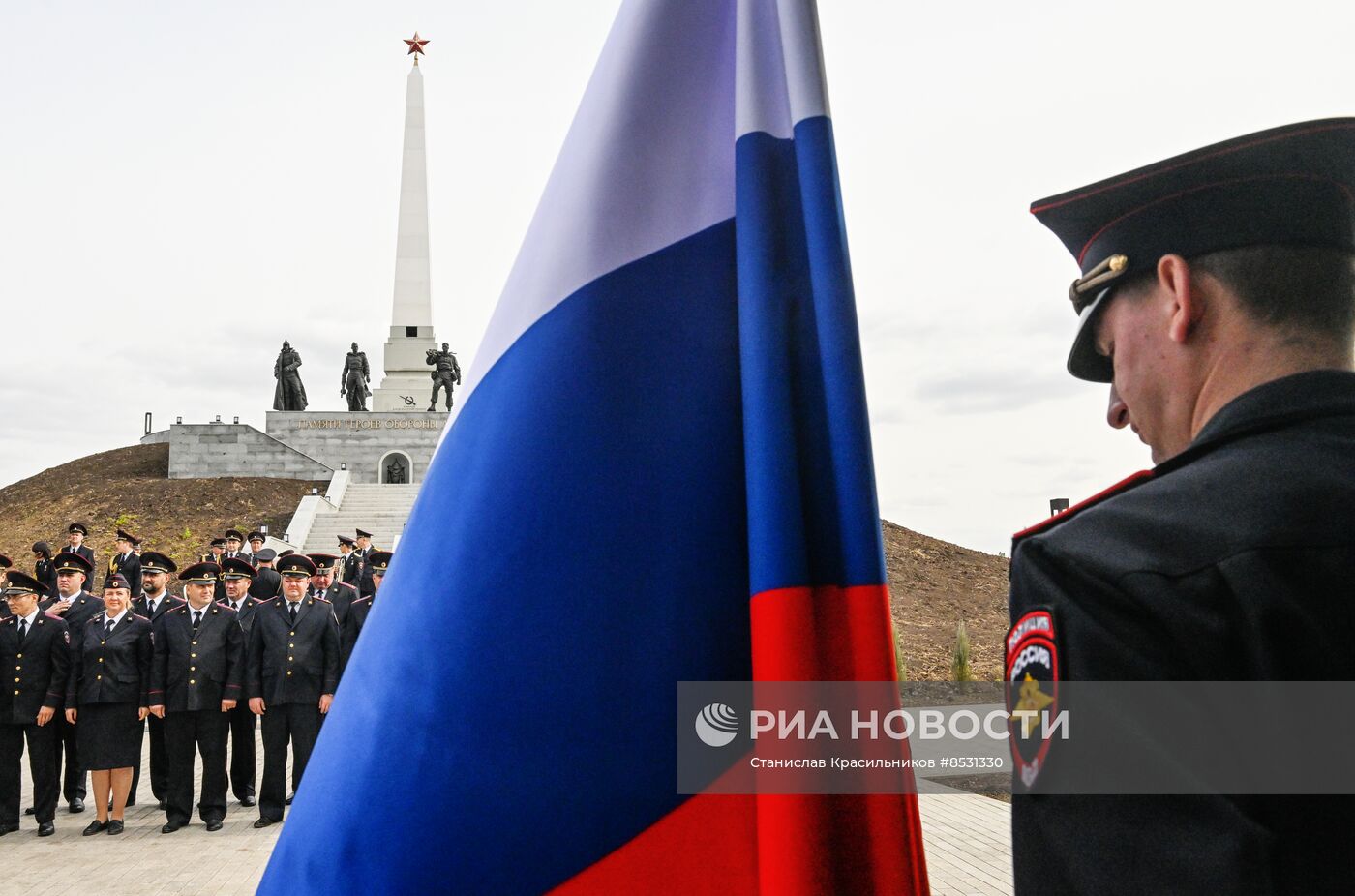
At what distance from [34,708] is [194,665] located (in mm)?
1212

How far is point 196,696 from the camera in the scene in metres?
8.07

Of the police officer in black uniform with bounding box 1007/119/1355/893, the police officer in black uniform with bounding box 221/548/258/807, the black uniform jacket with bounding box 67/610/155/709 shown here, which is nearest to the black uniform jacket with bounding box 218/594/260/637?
the police officer in black uniform with bounding box 221/548/258/807

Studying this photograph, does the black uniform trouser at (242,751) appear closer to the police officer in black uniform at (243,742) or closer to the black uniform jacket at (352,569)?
the police officer in black uniform at (243,742)

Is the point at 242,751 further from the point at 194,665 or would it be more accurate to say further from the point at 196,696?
the point at 194,665

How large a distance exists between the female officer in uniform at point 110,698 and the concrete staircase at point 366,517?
→ 14595mm

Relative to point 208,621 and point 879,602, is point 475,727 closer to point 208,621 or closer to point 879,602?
point 879,602

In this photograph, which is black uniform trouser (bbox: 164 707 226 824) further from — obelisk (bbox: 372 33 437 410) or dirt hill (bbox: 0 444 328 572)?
obelisk (bbox: 372 33 437 410)

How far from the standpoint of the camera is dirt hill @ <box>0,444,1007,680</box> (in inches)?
749

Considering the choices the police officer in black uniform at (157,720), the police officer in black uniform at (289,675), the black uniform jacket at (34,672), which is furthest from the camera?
the police officer in black uniform at (157,720)

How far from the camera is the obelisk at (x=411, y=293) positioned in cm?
3522

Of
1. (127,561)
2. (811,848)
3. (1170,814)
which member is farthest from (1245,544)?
(127,561)

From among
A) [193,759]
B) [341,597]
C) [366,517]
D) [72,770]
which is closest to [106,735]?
[193,759]

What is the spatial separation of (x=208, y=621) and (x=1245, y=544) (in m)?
8.81

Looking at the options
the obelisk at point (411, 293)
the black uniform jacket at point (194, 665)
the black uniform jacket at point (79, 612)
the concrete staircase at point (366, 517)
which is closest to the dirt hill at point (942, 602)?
the black uniform jacket at point (194, 665)
